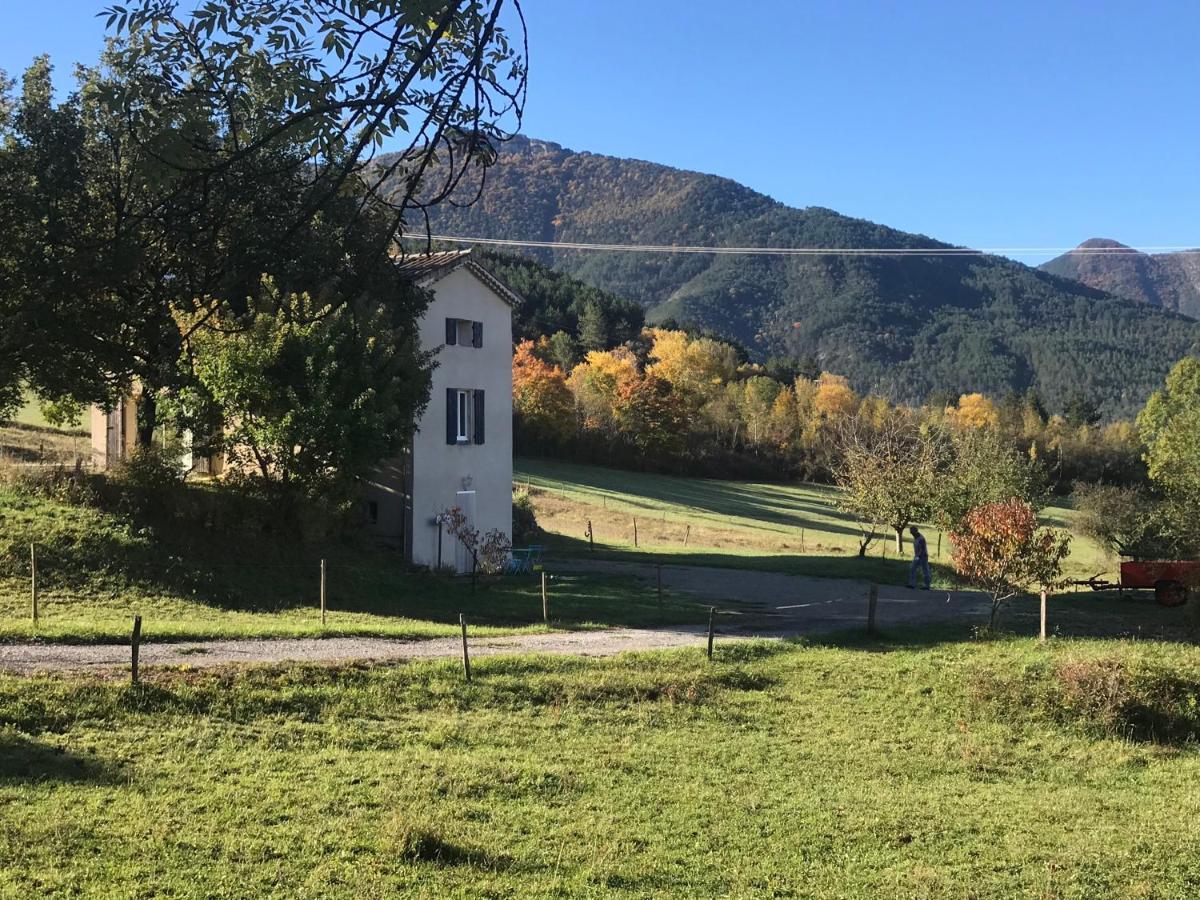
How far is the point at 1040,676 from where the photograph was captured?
15.6m

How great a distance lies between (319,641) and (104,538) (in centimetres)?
736

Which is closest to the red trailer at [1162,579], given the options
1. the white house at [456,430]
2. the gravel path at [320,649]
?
the gravel path at [320,649]

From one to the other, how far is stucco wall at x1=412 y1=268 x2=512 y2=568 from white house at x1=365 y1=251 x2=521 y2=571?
3 cm

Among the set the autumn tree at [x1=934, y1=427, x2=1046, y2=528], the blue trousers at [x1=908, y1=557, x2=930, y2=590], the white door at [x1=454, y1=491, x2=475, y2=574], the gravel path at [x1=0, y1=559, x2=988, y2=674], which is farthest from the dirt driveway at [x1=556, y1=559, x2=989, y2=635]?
the autumn tree at [x1=934, y1=427, x2=1046, y2=528]

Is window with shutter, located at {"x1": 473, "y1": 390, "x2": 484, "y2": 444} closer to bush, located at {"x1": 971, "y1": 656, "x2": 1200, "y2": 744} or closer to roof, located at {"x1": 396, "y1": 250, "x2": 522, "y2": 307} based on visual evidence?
roof, located at {"x1": 396, "y1": 250, "x2": 522, "y2": 307}

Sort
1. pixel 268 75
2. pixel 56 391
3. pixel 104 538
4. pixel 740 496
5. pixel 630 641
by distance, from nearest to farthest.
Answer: pixel 268 75
pixel 630 641
pixel 104 538
pixel 56 391
pixel 740 496

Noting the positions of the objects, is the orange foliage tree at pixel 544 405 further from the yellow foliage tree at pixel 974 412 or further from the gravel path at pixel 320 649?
the gravel path at pixel 320 649

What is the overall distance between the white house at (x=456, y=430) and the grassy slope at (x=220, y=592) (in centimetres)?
348

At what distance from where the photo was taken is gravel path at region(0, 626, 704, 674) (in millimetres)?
13430

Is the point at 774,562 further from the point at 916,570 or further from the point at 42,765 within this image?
the point at 42,765

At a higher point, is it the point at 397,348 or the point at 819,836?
the point at 397,348

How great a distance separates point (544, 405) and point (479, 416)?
45.9 m

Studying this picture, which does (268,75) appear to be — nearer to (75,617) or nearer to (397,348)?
(75,617)

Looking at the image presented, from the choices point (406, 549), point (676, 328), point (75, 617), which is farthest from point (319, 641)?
point (676, 328)
